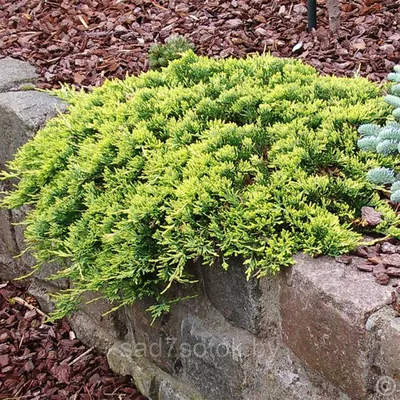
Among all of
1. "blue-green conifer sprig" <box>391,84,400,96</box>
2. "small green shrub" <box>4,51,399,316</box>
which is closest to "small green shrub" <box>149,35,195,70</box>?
"small green shrub" <box>4,51,399,316</box>

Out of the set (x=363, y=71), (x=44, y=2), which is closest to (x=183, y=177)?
(x=363, y=71)

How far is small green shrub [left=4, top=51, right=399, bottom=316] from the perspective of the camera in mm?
2111

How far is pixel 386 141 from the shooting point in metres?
2.28

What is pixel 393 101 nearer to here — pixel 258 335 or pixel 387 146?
pixel 387 146

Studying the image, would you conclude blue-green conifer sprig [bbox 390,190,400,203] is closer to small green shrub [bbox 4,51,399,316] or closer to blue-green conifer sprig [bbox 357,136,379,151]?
small green shrub [bbox 4,51,399,316]

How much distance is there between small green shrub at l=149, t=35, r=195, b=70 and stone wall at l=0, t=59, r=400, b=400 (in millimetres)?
652

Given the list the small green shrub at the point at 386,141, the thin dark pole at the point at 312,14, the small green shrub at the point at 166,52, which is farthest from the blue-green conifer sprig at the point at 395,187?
the thin dark pole at the point at 312,14

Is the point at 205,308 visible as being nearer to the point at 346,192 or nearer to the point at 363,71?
the point at 346,192

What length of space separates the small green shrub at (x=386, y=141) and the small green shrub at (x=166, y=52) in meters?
1.50

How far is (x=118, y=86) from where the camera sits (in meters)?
3.11

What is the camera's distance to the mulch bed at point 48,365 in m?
3.05

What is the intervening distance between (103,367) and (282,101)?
1400 mm

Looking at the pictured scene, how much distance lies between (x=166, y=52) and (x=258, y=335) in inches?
73.0

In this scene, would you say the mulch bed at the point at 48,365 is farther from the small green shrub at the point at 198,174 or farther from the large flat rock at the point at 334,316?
the large flat rock at the point at 334,316
